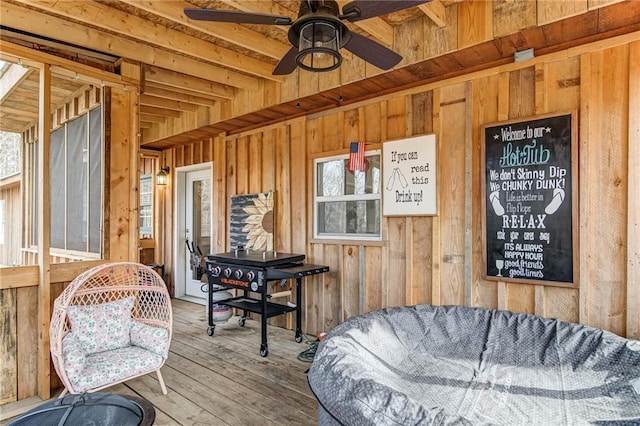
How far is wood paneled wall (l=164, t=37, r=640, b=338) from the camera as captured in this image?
2574 mm

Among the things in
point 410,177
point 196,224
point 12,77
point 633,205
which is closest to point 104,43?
point 12,77

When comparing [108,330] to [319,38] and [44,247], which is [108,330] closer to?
[44,247]

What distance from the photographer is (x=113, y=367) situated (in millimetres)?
2590

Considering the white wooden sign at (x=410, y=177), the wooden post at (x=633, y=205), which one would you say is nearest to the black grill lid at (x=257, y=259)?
the white wooden sign at (x=410, y=177)

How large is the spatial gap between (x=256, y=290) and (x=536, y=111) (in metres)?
2.95

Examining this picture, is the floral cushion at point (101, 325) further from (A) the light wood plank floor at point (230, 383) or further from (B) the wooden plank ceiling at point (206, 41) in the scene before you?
(B) the wooden plank ceiling at point (206, 41)

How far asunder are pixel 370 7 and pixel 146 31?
2221 mm

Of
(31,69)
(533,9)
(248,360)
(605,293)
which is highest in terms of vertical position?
(533,9)

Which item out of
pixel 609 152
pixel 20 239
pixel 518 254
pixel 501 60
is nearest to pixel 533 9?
pixel 501 60

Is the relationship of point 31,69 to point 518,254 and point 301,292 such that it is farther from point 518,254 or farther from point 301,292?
point 518,254

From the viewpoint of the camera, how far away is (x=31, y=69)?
3.00m

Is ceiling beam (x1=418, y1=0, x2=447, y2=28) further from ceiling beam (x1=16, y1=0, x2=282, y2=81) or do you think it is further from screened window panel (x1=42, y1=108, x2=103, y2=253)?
screened window panel (x1=42, y1=108, x2=103, y2=253)

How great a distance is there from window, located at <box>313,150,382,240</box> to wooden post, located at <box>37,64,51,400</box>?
8.37 ft

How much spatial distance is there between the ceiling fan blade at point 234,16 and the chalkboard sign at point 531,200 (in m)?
1.98
